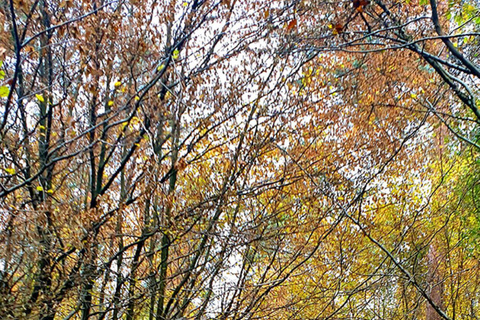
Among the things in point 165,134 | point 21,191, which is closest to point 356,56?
point 165,134

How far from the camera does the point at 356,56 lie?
511 cm

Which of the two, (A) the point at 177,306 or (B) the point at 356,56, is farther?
(B) the point at 356,56

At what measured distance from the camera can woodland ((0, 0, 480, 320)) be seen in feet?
9.78

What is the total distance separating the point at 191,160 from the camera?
3.91 metres

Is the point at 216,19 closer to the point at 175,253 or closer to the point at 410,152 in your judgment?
the point at 175,253

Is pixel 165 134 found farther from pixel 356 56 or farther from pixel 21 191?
pixel 356 56

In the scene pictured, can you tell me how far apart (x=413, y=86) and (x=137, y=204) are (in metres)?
4.17

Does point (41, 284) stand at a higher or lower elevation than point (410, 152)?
lower

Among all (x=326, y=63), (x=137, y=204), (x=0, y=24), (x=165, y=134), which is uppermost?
(x=326, y=63)

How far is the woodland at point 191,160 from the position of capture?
2.98 meters

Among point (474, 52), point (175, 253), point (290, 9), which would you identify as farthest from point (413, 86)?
point (175, 253)

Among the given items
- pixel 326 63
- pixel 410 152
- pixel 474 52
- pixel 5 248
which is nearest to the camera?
pixel 5 248

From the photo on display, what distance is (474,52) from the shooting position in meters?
3.32

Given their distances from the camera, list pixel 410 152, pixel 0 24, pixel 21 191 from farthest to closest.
→ pixel 410 152 < pixel 21 191 < pixel 0 24
